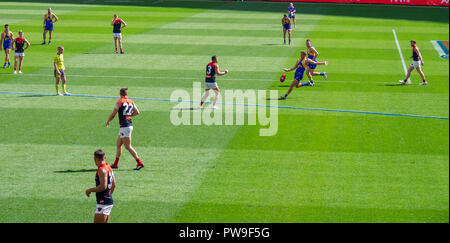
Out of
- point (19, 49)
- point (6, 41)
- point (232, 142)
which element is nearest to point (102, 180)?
point (232, 142)

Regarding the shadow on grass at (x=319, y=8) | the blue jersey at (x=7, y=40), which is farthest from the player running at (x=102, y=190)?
the shadow on grass at (x=319, y=8)

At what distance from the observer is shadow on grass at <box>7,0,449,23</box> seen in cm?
5188

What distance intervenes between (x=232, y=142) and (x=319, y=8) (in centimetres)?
4090

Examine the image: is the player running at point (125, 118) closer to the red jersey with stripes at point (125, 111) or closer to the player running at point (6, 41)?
the red jersey with stripes at point (125, 111)

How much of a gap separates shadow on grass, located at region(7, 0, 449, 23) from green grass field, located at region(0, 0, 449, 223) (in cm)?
1570

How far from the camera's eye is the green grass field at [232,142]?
1302 centimetres

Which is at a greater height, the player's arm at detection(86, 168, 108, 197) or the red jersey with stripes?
the red jersey with stripes

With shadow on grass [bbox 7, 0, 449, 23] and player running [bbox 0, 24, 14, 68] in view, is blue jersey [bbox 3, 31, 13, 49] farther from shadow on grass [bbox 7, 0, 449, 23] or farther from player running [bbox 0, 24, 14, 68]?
shadow on grass [bbox 7, 0, 449, 23]

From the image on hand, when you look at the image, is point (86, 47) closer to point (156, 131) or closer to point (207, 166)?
point (156, 131)

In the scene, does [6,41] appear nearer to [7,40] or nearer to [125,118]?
A: [7,40]

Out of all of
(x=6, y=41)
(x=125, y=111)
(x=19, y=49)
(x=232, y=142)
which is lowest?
(x=232, y=142)

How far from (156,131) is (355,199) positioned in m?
7.31

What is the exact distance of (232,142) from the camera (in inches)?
698

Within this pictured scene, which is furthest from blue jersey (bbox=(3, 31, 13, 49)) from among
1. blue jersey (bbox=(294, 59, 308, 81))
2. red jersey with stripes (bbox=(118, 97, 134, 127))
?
red jersey with stripes (bbox=(118, 97, 134, 127))
